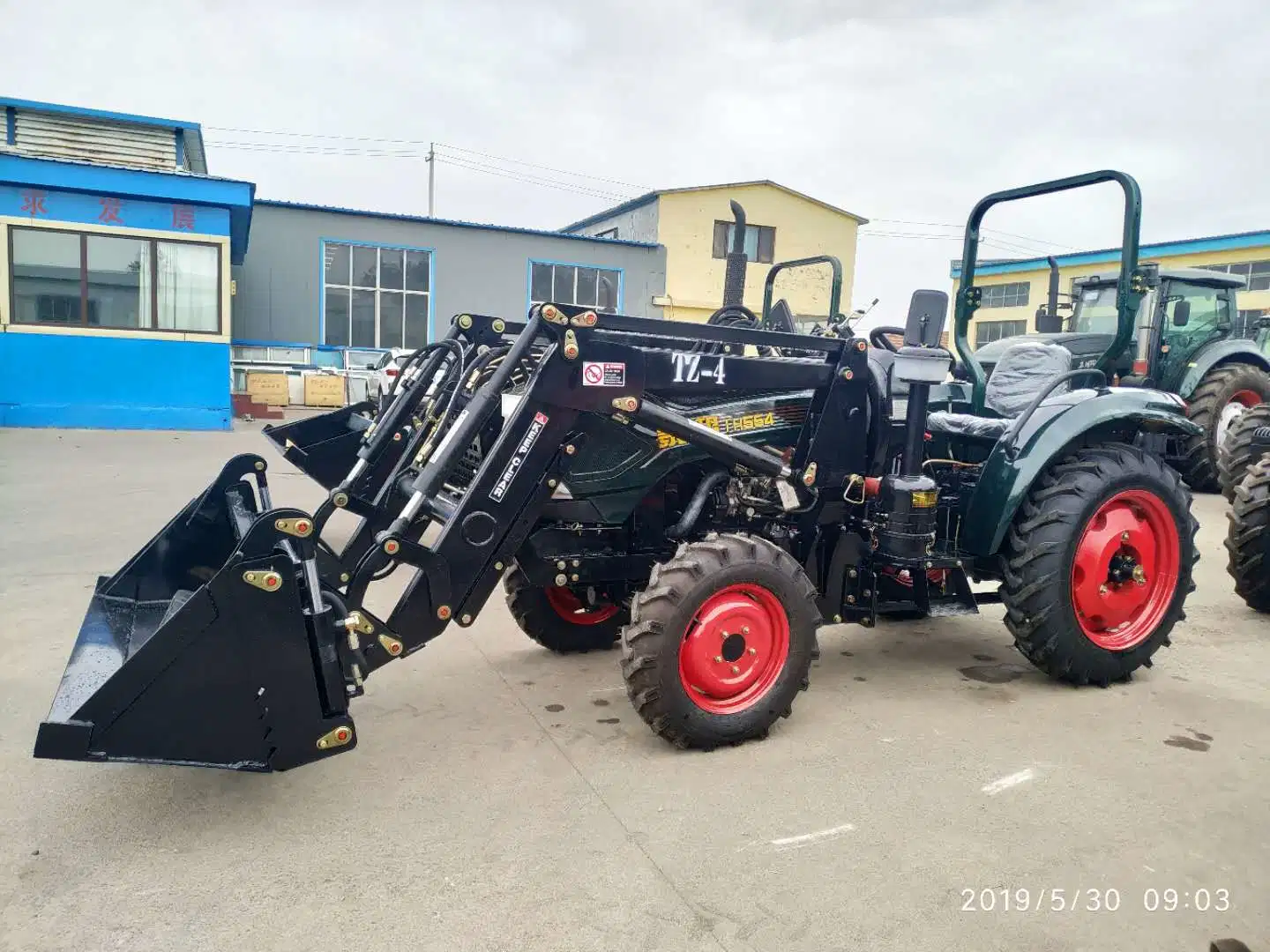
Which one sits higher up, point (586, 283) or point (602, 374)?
point (586, 283)

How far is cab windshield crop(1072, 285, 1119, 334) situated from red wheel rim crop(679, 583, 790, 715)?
9189 mm

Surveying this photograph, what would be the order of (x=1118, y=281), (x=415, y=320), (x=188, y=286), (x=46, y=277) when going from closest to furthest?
(x=1118, y=281)
(x=46, y=277)
(x=188, y=286)
(x=415, y=320)

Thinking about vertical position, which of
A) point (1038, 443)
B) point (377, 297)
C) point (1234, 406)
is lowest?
point (1038, 443)

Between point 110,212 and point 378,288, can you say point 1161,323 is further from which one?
point 378,288

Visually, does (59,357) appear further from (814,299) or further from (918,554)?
(814,299)

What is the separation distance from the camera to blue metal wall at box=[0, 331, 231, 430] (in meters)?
14.2

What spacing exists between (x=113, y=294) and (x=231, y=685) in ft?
47.9

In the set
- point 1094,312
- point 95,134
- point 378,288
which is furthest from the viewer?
point 378,288

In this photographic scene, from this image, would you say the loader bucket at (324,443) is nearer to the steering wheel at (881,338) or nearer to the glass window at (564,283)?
the steering wheel at (881,338)

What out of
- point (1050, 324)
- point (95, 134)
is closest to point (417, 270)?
point (95, 134)

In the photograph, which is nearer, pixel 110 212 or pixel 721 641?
pixel 721 641

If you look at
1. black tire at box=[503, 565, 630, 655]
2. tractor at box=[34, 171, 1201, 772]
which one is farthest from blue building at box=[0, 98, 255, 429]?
black tire at box=[503, 565, 630, 655]

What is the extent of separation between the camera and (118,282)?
14.7 m

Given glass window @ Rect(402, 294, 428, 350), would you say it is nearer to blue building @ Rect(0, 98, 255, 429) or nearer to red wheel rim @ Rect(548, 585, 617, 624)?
blue building @ Rect(0, 98, 255, 429)
